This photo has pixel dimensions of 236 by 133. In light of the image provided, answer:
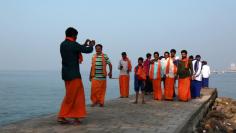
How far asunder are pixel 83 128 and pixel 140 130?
1.02 m

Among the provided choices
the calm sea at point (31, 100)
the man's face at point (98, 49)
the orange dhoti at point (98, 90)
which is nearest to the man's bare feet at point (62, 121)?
the orange dhoti at point (98, 90)

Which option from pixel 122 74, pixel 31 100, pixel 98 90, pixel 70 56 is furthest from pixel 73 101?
pixel 31 100

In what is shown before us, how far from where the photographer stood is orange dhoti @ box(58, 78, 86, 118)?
28.3ft

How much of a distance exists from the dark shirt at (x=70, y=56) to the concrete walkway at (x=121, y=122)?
966mm

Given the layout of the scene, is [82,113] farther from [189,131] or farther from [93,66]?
[93,66]

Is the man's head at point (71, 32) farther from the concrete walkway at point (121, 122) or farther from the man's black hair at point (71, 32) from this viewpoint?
the concrete walkway at point (121, 122)

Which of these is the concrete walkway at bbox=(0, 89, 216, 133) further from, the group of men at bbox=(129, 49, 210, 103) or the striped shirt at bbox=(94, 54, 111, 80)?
the group of men at bbox=(129, 49, 210, 103)

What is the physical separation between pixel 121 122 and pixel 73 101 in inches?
43.4

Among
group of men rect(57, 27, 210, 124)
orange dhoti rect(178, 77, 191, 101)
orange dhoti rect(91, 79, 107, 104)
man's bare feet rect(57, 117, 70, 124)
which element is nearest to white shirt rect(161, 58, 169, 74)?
group of men rect(57, 27, 210, 124)

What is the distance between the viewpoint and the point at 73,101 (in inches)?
341

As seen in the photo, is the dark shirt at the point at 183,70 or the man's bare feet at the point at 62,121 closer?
the man's bare feet at the point at 62,121

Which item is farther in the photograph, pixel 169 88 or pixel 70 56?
pixel 169 88

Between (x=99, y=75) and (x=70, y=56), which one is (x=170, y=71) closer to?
(x=99, y=75)

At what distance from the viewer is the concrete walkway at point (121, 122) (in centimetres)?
810
